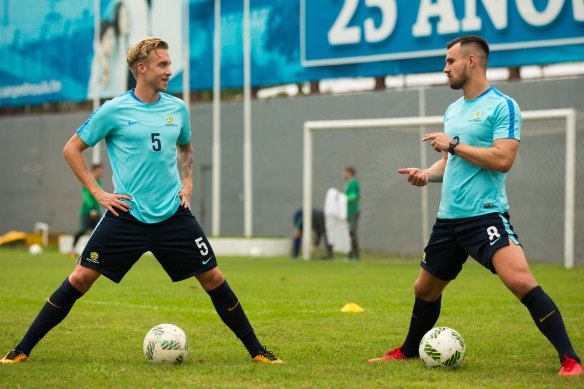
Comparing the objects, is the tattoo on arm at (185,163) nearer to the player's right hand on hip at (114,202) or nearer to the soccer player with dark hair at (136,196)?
the soccer player with dark hair at (136,196)

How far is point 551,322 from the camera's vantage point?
15.5 ft

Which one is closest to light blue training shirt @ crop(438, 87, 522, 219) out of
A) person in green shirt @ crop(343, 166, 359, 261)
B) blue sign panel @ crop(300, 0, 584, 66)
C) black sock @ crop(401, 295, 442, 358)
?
black sock @ crop(401, 295, 442, 358)

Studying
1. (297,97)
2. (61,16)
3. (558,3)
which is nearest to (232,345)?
(558,3)

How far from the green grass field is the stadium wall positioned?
4.68 meters

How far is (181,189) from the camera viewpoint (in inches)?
212

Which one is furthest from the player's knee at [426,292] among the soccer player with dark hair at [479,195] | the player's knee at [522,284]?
the player's knee at [522,284]

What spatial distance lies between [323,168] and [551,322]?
16.4 m

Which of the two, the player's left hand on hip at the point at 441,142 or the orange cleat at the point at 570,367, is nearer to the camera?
the orange cleat at the point at 570,367

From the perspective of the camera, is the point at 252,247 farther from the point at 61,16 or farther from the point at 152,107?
the point at 152,107

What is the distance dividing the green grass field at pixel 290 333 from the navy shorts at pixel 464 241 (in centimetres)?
70

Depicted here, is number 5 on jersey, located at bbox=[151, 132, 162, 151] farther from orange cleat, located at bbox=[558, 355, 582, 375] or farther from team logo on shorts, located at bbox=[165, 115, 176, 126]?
orange cleat, located at bbox=[558, 355, 582, 375]

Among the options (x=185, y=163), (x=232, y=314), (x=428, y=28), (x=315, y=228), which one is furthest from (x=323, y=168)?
(x=232, y=314)

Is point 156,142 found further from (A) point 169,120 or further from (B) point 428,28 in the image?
(B) point 428,28

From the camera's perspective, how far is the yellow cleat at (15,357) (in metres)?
5.21
